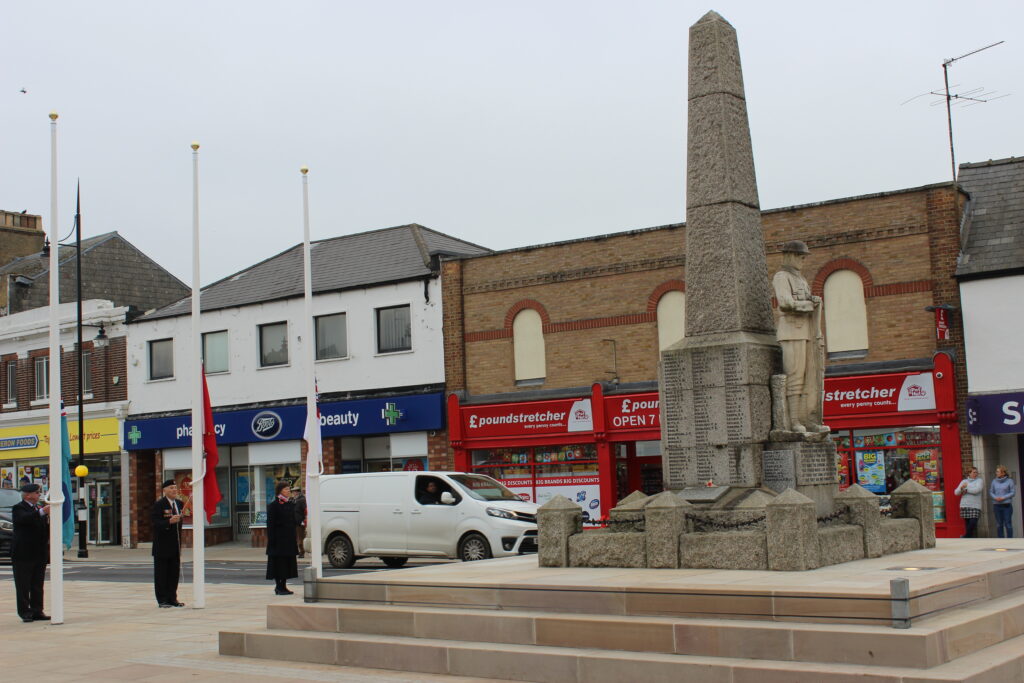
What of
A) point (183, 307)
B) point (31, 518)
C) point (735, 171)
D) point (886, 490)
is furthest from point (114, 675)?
point (183, 307)

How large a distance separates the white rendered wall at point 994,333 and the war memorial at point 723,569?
10564 millimetres

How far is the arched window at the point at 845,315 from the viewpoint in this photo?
2598 centimetres

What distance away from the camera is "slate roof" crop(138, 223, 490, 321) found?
3394cm

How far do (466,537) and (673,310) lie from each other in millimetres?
8894

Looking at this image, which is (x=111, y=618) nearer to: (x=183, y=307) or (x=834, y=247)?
(x=834, y=247)

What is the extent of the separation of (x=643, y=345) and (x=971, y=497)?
8.67 m

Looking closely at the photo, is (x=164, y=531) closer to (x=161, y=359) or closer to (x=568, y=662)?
(x=568, y=662)

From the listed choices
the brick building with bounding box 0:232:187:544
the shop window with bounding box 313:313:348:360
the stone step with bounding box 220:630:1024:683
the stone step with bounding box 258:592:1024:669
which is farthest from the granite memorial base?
the brick building with bounding box 0:232:187:544

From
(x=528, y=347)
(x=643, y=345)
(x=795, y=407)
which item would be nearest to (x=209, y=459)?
(x=795, y=407)

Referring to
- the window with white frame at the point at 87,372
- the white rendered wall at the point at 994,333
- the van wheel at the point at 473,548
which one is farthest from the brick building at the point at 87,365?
the white rendered wall at the point at 994,333

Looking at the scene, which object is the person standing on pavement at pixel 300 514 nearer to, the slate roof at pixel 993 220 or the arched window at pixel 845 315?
the arched window at pixel 845 315

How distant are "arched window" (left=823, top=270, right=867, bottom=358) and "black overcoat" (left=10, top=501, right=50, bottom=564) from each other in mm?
16687

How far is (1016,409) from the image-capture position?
23766mm

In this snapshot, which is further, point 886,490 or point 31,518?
point 886,490
